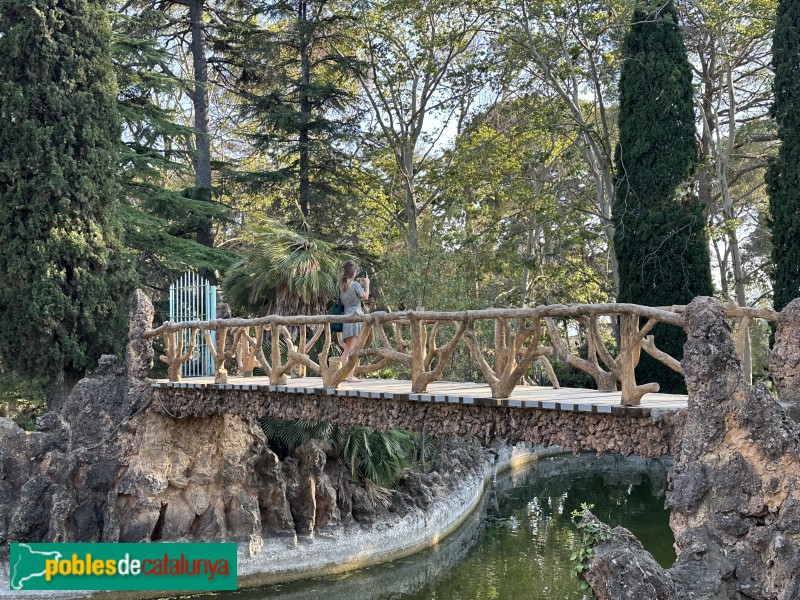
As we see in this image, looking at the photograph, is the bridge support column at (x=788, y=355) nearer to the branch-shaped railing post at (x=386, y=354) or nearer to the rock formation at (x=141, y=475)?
the branch-shaped railing post at (x=386, y=354)

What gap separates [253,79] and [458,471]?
12.7 metres

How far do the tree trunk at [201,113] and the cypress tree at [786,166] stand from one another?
44.2 feet

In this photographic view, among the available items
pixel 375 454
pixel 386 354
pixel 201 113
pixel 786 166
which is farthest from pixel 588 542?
pixel 201 113

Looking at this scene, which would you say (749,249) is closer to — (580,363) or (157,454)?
(157,454)

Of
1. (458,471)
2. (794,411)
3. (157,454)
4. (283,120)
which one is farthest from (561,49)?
(794,411)

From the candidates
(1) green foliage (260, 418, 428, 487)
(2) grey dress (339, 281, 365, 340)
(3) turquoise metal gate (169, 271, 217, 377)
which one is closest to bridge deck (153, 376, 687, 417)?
(2) grey dress (339, 281, 365, 340)

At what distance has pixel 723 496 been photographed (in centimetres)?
575

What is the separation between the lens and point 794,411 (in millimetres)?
6258

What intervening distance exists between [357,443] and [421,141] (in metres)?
11.6

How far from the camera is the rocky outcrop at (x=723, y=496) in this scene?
209 inches

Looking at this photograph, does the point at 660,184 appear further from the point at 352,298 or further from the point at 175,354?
the point at 175,354

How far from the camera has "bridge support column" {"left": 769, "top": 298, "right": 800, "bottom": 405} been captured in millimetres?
6340

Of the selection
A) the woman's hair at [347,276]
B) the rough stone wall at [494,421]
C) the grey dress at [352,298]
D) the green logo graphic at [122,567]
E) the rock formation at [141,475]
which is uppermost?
the woman's hair at [347,276]

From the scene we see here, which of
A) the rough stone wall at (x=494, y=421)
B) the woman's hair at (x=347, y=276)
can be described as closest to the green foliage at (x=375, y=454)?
the rough stone wall at (x=494, y=421)
